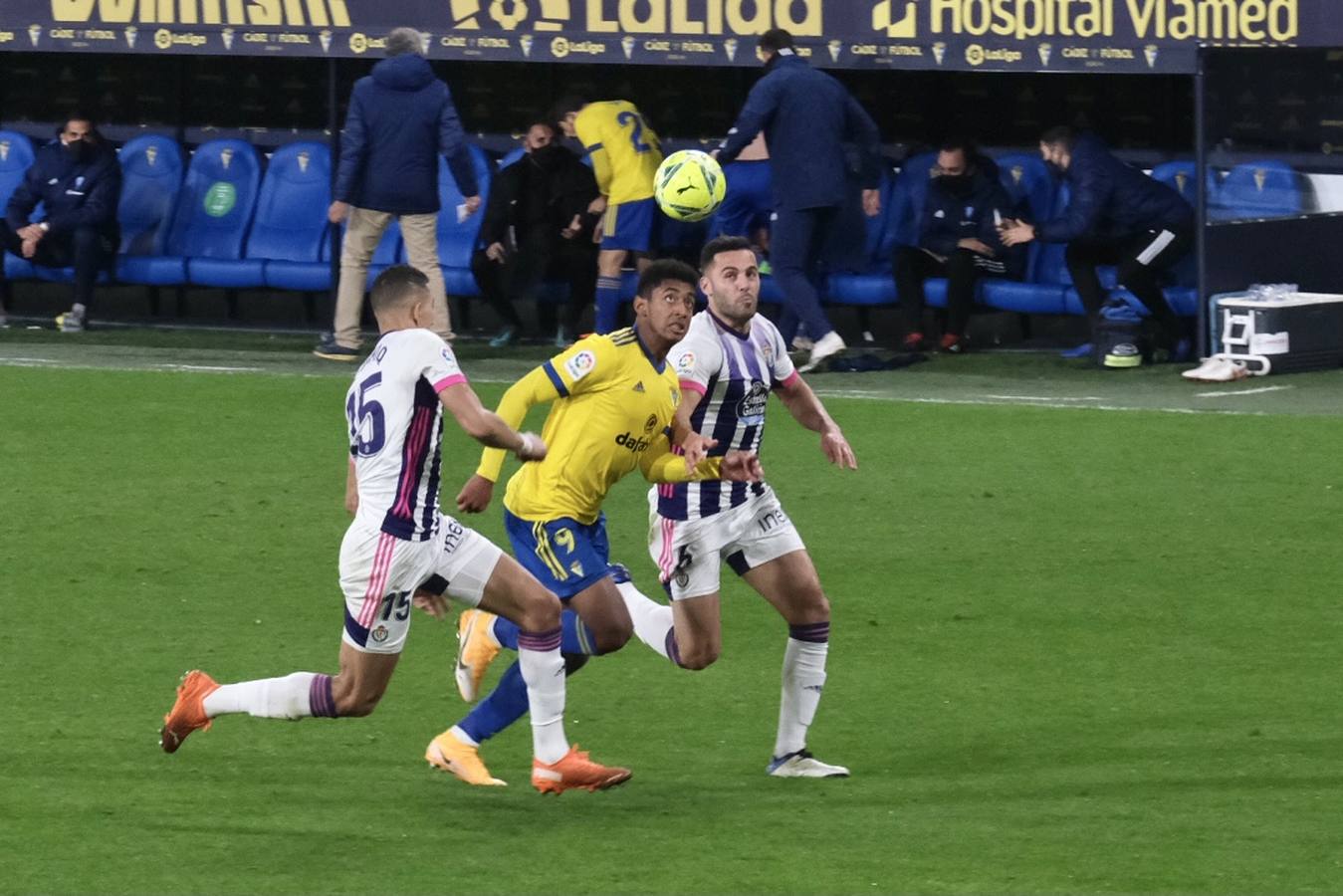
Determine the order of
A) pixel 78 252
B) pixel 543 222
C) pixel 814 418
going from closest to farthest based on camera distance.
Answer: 1. pixel 814 418
2. pixel 543 222
3. pixel 78 252

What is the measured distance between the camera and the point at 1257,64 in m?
15.3

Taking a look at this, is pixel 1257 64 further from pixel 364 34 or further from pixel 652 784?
pixel 652 784

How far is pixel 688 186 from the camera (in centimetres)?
1302

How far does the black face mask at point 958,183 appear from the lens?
15898mm

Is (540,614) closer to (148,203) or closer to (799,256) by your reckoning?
(799,256)

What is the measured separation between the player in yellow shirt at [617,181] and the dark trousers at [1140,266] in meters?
2.68

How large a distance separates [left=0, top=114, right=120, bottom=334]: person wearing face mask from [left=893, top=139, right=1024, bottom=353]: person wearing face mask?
569 cm

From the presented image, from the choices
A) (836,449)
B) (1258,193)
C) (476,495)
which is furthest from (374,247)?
(476,495)

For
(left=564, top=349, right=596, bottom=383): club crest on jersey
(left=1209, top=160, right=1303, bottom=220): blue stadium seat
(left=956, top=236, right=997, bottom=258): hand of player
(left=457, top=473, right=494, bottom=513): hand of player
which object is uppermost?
(left=1209, top=160, right=1303, bottom=220): blue stadium seat

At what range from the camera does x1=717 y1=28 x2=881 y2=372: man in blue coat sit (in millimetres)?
14914

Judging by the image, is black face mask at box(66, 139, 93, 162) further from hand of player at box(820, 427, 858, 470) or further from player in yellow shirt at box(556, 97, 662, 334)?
hand of player at box(820, 427, 858, 470)

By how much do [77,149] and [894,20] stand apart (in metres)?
5.93

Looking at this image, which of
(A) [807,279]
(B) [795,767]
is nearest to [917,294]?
(A) [807,279]

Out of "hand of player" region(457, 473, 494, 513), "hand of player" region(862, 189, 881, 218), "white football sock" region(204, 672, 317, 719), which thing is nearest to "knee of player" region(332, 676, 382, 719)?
"white football sock" region(204, 672, 317, 719)
